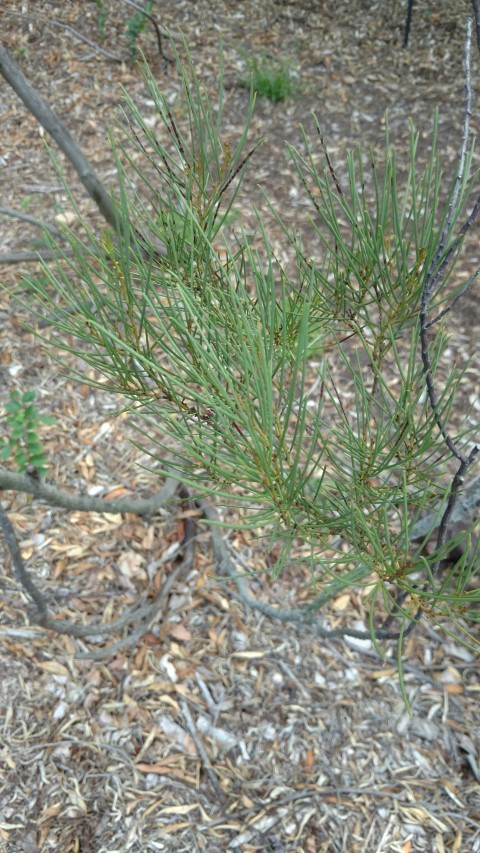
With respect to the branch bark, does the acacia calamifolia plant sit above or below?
below

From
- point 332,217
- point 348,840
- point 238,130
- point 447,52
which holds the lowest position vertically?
point 348,840

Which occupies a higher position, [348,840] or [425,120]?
[425,120]

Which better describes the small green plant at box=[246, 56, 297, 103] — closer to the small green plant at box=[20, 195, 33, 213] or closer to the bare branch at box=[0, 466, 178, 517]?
the small green plant at box=[20, 195, 33, 213]

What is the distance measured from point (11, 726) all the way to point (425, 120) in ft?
10.9

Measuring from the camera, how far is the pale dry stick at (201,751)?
164 cm

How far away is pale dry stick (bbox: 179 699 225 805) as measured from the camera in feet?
5.40

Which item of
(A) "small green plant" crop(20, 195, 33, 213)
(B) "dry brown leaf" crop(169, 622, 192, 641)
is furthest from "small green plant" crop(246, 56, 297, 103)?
(B) "dry brown leaf" crop(169, 622, 192, 641)

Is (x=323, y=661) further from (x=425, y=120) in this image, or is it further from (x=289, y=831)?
(x=425, y=120)

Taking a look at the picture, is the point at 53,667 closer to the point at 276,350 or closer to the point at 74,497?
the point at 74,497

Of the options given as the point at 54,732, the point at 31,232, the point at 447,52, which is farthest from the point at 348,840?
the point at 447,52

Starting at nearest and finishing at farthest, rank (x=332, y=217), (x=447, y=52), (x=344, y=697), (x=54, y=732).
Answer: (x=332, y=217), (x=54, y=732), (x=344, y=697), (x=447, y=52)

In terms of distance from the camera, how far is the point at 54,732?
1.69 metres

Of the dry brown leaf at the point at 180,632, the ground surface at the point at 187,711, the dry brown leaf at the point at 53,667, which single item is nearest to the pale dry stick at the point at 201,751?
the ground surface at the point at 187,711

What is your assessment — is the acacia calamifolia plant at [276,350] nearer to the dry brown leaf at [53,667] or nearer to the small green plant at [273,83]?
the dry brown leaf at [53,667]
